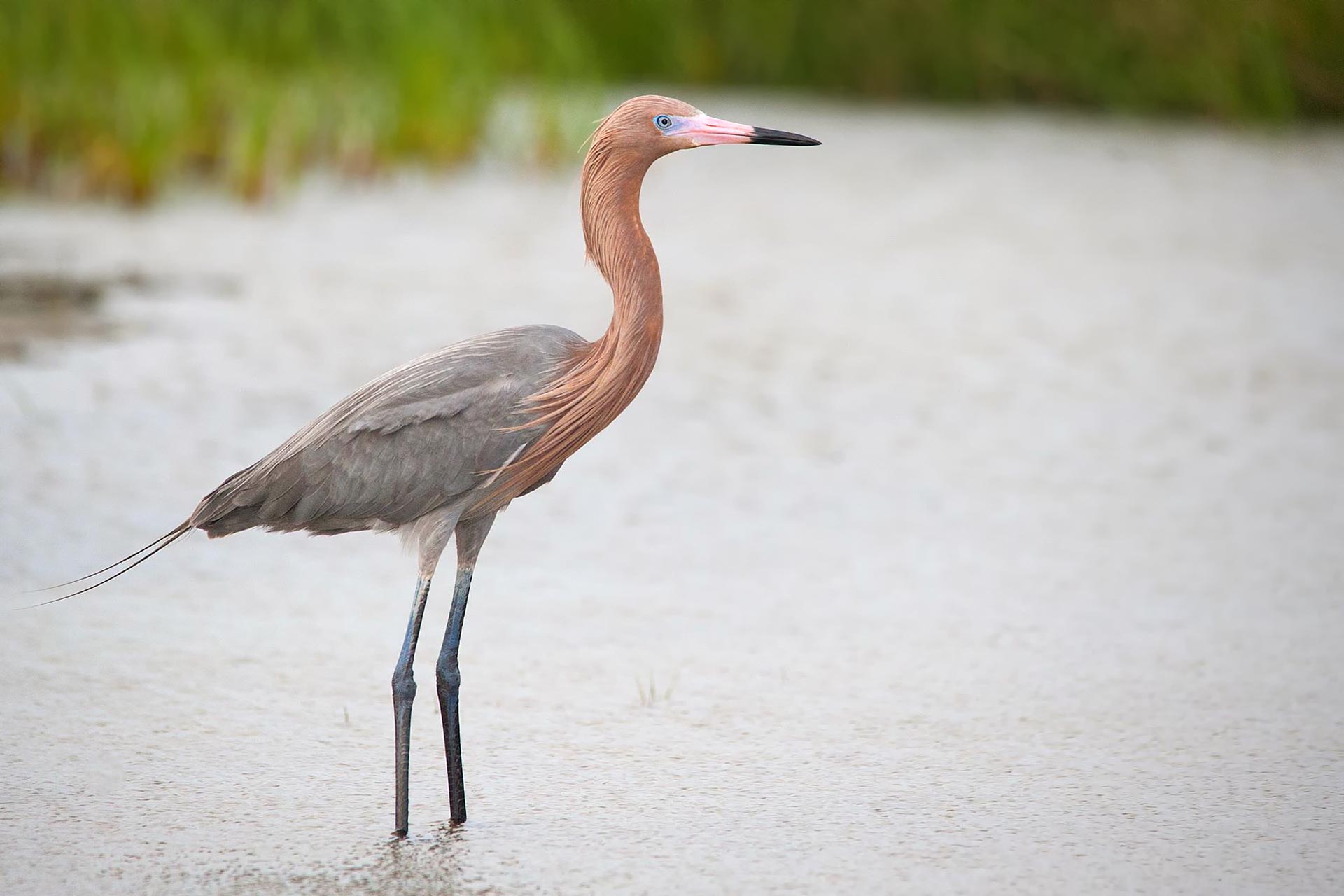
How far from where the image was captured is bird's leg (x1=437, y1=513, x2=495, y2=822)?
3127 millimetres

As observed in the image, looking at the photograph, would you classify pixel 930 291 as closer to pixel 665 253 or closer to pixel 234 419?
pixel 665 253

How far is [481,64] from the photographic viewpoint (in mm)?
10773

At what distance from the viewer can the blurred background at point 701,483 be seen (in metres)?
3.17

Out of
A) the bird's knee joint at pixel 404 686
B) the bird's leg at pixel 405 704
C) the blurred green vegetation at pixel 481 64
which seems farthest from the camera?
the blurred green vegetation at pixel 481 64

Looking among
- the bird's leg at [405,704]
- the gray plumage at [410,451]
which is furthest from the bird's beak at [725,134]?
the bird's leg at [405,704]

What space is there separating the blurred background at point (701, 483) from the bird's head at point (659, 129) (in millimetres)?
1200

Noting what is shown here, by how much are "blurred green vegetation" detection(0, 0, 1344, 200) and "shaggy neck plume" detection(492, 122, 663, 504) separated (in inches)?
252

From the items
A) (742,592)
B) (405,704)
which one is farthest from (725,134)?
(742,592)

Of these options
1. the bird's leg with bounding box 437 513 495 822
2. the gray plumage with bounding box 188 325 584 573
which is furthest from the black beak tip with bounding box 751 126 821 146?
the bird's leg with bounding box 437 513 495 822

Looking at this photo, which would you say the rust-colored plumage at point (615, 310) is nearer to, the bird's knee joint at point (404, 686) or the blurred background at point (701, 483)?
the bird's knee joint at point (404, 686)

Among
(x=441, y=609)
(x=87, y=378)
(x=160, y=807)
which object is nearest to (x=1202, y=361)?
(x=441, y=609)

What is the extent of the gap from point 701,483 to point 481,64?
19.8ft

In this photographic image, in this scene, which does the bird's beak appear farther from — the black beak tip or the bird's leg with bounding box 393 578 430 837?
the bird's leg with bounding box 393 578 430 837

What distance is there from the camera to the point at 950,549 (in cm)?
487
